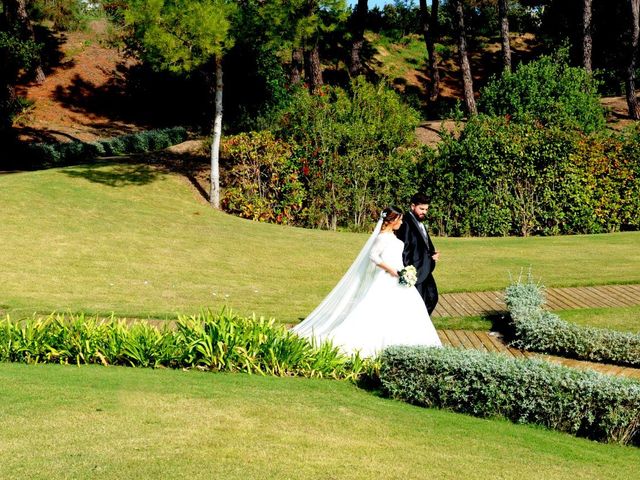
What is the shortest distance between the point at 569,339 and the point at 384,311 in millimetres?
2797

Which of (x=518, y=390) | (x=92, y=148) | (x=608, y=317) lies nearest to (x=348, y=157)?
(x=608, y=317)

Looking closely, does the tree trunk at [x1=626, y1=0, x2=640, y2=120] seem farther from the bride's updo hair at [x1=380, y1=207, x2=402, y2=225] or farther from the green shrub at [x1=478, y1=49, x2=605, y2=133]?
the bride's updo hair at [x1=380, y1=207, x2=402, y2=225]

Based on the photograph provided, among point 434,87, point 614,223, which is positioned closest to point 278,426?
point 614,223

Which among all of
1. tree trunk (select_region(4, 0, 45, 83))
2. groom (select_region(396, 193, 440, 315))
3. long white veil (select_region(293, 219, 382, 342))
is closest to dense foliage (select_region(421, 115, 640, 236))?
groom (select_region(396, 193, 440, 315))

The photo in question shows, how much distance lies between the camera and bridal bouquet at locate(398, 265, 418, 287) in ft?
31.8

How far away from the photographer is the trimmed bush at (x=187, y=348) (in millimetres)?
8828

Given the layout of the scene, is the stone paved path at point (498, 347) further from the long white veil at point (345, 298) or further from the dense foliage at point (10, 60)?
the dense foliage at point (10, 60)

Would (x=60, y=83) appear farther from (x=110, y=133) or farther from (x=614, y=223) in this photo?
(x=614, y=223)

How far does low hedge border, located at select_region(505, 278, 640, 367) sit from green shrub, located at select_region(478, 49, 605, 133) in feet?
51.8

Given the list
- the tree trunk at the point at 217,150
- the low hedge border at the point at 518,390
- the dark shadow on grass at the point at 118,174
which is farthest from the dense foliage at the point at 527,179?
the low hedge border at the point at 518,390

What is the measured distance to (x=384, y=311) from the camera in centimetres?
981

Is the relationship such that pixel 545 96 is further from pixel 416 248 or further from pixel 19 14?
pixel 19 14

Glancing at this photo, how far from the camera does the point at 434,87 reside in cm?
4216

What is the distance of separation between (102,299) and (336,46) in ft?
133
